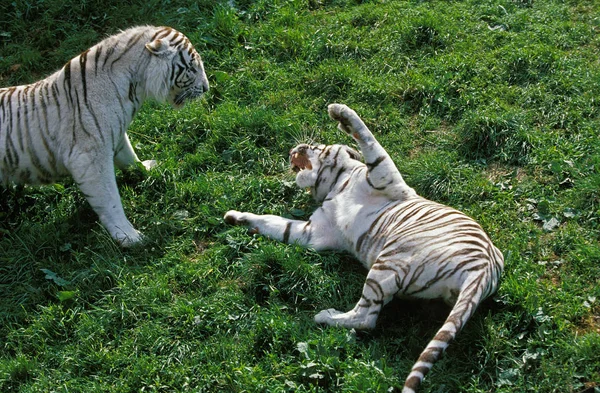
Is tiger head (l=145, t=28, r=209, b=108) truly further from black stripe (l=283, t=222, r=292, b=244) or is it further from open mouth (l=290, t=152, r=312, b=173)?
black stripe (l=283, t=222, r=292, b=244)

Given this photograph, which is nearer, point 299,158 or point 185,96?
point 299,158

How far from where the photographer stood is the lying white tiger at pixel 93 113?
5418 millimetres

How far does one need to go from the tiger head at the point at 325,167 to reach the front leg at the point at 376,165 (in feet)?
1.29

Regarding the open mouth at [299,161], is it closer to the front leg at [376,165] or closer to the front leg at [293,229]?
the front leg at [293,229]

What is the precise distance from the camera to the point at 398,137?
614 centimetres

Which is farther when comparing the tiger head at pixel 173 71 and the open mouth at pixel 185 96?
the open mouth at pixel 185 96

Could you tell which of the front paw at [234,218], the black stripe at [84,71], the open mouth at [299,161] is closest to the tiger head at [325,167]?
the open mouth at [299,161]

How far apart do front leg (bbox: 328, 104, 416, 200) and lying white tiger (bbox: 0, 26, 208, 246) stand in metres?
A: 1.55

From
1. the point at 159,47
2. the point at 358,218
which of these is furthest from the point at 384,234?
the point at 159,47

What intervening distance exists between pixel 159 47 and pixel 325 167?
1.61 meters

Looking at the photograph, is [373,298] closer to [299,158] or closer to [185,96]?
[299,158]

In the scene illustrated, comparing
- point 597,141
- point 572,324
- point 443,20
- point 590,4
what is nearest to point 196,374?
point 572,324

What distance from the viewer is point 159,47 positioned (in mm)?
5602

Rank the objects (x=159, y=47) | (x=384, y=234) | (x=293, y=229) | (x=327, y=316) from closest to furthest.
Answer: (x=327, y=316), (x=384, y=234), (x=293, y=229), (x=159, y=47)
